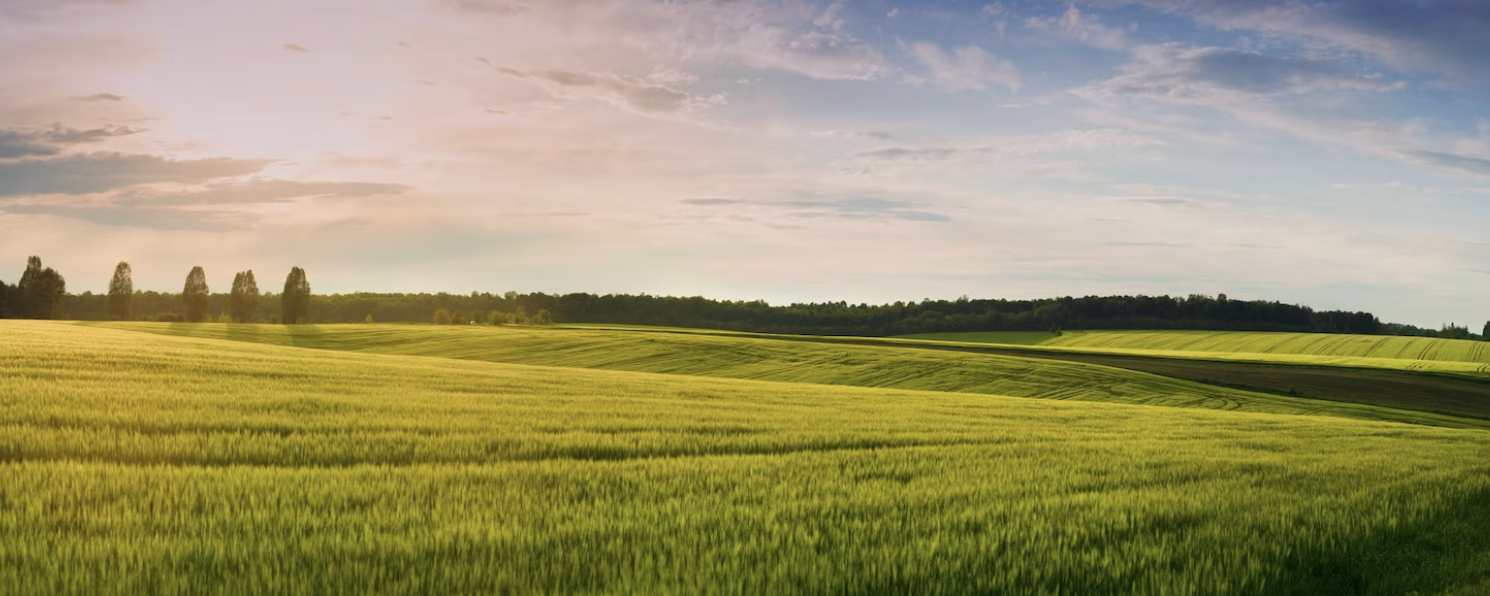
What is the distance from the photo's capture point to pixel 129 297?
124 meters

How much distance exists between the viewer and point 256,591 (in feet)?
15.4

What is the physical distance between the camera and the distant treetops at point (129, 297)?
11619 centimetres

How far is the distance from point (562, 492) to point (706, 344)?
57.9 metres

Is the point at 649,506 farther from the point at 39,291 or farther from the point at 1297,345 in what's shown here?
the point at 39,291

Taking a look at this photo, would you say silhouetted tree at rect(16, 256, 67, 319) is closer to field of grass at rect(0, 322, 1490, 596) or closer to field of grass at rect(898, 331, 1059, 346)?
field of grass at rect(898, 331, 1059, 346)

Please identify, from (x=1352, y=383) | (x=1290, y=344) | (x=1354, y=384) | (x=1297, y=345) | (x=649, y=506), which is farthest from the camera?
(x=1290, y=344)

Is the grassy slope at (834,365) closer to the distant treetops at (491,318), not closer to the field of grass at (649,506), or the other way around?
the field of grass at (649,506)

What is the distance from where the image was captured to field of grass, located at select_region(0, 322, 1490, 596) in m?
5.37

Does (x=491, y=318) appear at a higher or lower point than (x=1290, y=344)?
higher

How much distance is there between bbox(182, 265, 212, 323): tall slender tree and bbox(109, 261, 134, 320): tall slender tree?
6.61 metres

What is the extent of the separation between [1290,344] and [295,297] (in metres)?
132

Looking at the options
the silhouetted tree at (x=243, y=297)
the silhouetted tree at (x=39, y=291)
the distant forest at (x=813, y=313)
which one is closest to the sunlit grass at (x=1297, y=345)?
the distant forest at (x=813, y=313)

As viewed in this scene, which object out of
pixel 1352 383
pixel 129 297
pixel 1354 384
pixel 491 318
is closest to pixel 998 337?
pixel 1352 383

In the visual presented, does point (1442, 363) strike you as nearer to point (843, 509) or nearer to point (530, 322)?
point (843, 509)
